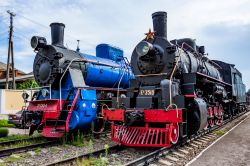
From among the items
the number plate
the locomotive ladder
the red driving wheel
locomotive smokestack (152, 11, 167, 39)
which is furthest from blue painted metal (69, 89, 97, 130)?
the red driving wheel

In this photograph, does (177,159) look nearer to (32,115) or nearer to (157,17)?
(157,17)

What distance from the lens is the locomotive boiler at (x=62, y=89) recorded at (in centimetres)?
965

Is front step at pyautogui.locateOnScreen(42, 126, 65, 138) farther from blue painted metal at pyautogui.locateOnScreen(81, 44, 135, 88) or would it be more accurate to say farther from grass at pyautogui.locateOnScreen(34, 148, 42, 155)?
blue painted metal at pyautogui.locateOnScreen(81, 44, 135, 88)

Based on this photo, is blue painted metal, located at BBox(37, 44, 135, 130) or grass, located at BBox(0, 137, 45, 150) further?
blue painted metal, located at BBox(37, 44, 135, 130)

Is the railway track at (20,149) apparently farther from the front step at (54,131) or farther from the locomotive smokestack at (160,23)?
the locomotive smokestack at (160,23)

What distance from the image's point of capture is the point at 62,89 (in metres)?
10.4

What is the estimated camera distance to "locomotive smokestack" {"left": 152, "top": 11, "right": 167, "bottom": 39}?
29.6 ft

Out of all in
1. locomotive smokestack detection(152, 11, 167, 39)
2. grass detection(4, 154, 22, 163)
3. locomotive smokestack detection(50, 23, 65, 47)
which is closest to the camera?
grass detection(4, 154, 22, 163)

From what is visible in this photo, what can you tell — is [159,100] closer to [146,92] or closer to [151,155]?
[146,92]

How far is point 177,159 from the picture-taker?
6.93 metres

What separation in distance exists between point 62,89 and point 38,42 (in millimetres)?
2003

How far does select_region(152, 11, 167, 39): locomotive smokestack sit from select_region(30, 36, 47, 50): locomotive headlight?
4304 millimetres

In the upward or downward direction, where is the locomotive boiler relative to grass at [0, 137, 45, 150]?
upward

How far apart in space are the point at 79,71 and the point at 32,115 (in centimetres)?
240
